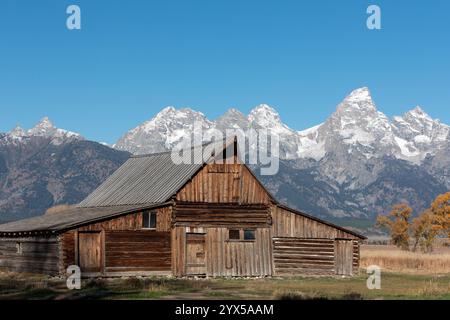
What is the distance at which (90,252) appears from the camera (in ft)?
163

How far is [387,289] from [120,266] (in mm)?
16627

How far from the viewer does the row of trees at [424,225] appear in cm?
10181

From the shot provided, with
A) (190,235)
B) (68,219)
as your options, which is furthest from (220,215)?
(68,219)

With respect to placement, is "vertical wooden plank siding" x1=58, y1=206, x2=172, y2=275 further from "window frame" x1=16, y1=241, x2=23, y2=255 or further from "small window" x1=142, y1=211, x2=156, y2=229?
"window frame" x1=16, y1=241, x2=23, y2=255

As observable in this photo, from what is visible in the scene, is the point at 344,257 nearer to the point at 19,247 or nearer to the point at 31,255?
the point at 31,255

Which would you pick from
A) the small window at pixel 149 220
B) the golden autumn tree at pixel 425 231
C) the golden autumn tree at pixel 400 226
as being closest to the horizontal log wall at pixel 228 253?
the small window at pixel 149 220

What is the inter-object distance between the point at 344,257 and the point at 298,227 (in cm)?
375

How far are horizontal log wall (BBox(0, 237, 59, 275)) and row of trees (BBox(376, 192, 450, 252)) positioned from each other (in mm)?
57082

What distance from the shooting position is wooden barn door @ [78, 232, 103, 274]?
49281 mm

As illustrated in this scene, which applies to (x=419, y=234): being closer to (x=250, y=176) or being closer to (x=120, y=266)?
(x=250, y=176)

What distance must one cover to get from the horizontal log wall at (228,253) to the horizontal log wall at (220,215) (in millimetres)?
402

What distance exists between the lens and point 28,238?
5412 centimetres
